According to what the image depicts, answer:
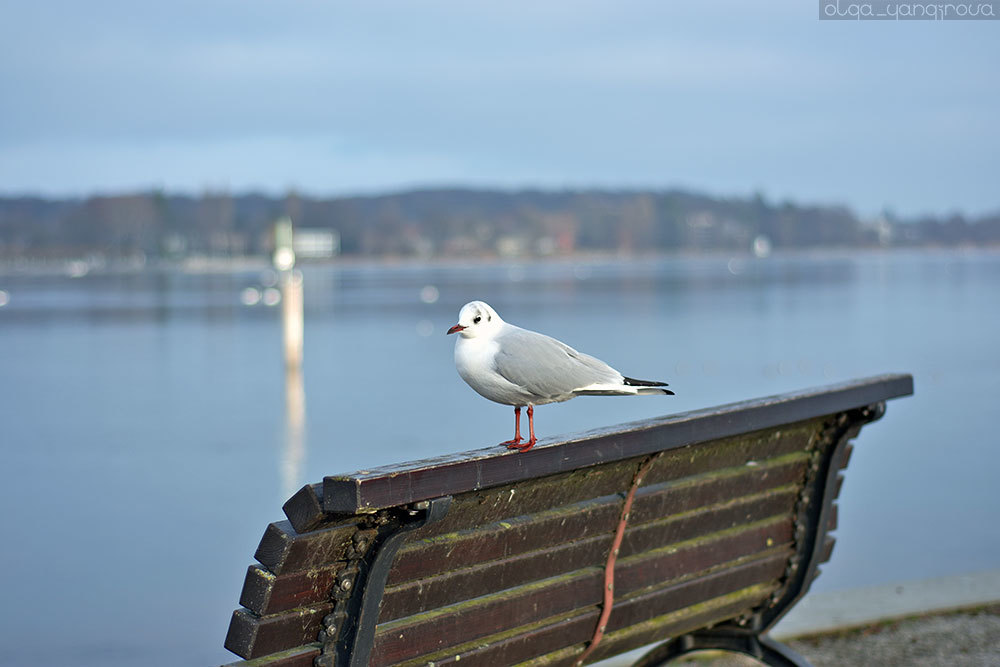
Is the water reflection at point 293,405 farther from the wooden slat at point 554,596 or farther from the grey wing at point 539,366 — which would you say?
the grey wing at point 539,366

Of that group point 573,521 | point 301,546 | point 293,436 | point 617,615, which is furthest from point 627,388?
point 293,436

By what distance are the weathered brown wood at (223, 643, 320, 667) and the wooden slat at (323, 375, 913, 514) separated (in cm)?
33

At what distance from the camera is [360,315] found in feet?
173

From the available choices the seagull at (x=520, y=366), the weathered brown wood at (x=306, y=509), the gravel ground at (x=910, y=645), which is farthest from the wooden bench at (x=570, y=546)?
the gravel ground at (x=910, y=645)

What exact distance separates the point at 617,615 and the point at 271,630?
1.07 metres

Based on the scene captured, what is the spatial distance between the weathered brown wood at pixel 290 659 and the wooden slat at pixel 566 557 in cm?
15

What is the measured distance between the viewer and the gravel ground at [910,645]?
4379 mm

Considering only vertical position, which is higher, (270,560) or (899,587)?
(270,560)

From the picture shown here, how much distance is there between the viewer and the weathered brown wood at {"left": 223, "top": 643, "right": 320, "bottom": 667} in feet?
6.23

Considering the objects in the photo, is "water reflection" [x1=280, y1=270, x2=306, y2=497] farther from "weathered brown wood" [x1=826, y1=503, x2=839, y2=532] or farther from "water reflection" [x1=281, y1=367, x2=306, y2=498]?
"weathered brown wood" [x1=826, y1=503, x2=839, y2=532]

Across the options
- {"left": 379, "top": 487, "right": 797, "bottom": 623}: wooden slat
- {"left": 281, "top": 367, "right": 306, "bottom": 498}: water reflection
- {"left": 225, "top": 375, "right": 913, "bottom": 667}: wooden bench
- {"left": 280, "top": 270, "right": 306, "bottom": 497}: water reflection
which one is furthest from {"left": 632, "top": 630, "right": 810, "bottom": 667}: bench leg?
{"left": 280, "top": 270, "right": 306, "bottom": 497}: water reflection

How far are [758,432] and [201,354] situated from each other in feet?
99.1

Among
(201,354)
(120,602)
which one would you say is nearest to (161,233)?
(201,354)

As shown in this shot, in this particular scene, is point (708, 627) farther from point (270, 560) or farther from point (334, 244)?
point (334, 244)
